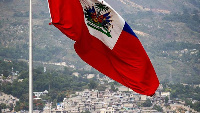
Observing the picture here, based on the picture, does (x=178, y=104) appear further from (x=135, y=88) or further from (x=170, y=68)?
(x=135, y=88)

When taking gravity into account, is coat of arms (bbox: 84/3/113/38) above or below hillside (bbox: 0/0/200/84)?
below

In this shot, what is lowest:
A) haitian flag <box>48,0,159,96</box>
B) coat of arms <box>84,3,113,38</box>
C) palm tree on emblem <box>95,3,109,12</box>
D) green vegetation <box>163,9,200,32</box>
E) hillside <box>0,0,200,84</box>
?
haitian flag <box>48,0,159,96</box>

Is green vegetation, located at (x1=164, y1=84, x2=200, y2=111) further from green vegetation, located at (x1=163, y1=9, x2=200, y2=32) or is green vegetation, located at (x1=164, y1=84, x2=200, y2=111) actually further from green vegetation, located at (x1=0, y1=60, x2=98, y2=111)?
green vegetation, located at (x1=163, y1=9, x2=200, y2=32)

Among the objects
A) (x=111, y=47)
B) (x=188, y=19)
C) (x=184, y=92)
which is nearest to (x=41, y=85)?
(x=184, y=92)

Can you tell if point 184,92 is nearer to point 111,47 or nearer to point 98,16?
point 111,47

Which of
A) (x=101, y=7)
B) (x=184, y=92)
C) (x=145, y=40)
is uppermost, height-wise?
(x=145, y=40)

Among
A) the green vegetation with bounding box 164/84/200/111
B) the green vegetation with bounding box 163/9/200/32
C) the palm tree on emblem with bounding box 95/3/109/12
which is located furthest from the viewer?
the green vegetation with bounding box 163/9/200/32

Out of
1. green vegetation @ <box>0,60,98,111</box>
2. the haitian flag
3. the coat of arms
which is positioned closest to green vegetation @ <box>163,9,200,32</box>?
green vegetation @ <box>0,60,98,111</box>

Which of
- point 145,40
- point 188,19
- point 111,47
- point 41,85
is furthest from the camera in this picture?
point 188,19
